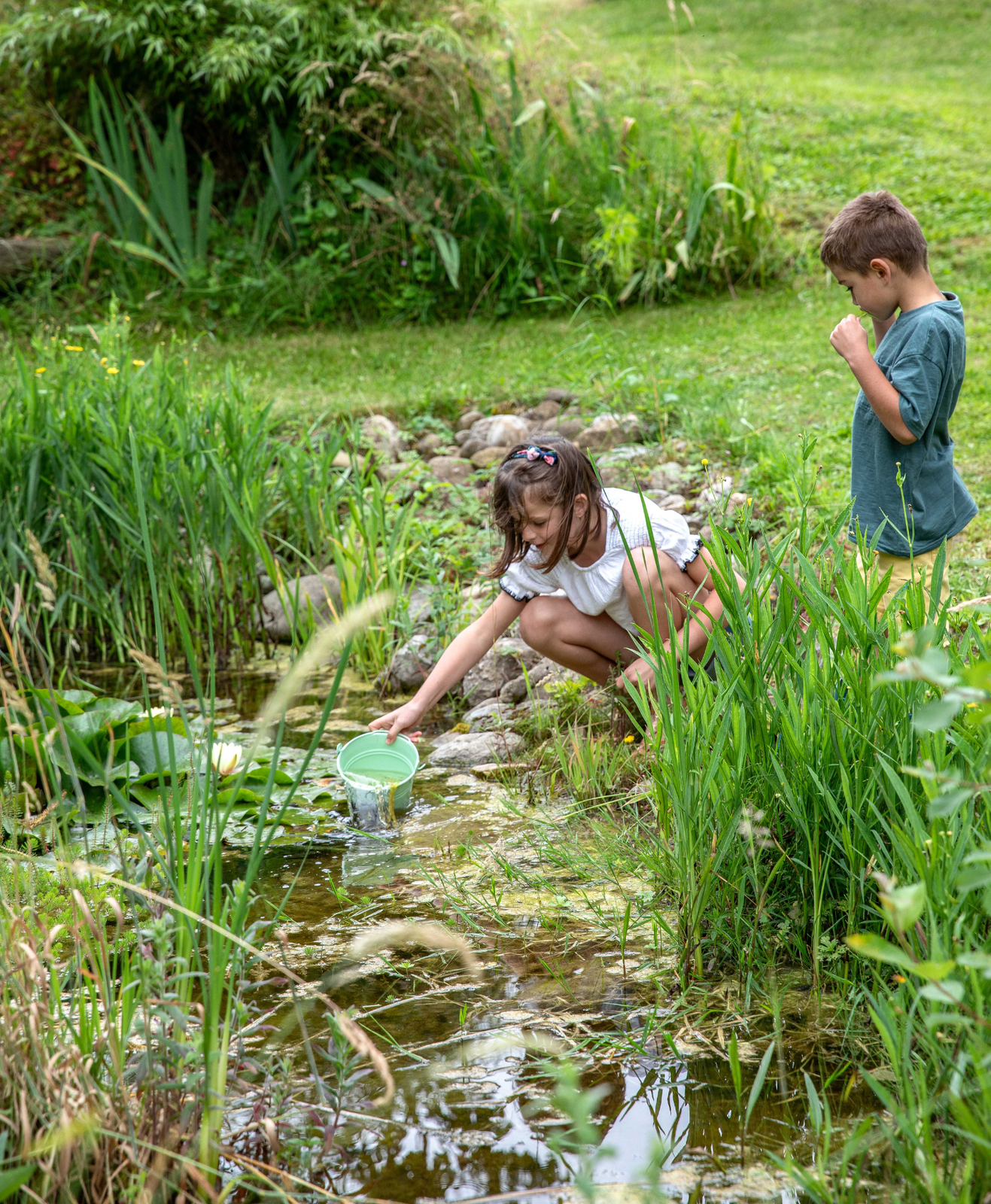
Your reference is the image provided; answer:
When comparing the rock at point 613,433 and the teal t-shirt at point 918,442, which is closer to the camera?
the teal t-shirt at point 918,442

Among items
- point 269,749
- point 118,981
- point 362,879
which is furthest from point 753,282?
point 118,981

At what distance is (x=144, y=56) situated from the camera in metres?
8.29

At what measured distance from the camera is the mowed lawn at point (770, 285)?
522 cm

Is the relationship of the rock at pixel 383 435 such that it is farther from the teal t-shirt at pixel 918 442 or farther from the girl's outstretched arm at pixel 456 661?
Result: the teal t-shirt at pixel 918 442

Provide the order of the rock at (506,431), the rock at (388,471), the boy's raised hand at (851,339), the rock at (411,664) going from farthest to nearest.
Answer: the rock at (506,431), the rock at (388,471), the rock at (411,664), the boy's raised hand at (851,339)

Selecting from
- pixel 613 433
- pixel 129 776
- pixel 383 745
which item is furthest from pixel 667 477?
pixel 129 776

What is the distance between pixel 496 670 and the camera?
3.95 metres

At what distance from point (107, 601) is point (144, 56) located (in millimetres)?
5992

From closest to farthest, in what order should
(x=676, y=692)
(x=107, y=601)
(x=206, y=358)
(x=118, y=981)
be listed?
(x=118, y=981)
(x=676, y=692)
(x=107, y=601)
(x=206, y=358)

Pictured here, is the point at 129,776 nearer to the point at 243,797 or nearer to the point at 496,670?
the point at 243,797

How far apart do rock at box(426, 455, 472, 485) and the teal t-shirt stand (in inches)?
94.2

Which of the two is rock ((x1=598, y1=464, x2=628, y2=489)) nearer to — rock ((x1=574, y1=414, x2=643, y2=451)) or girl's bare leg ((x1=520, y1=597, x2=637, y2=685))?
rock ((x1=574, y1=414, x2=643, y2=451))

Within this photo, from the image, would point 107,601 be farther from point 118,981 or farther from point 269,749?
point 118,981

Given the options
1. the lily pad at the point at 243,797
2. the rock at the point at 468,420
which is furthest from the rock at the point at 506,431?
the lily pad at the point at 243,797
